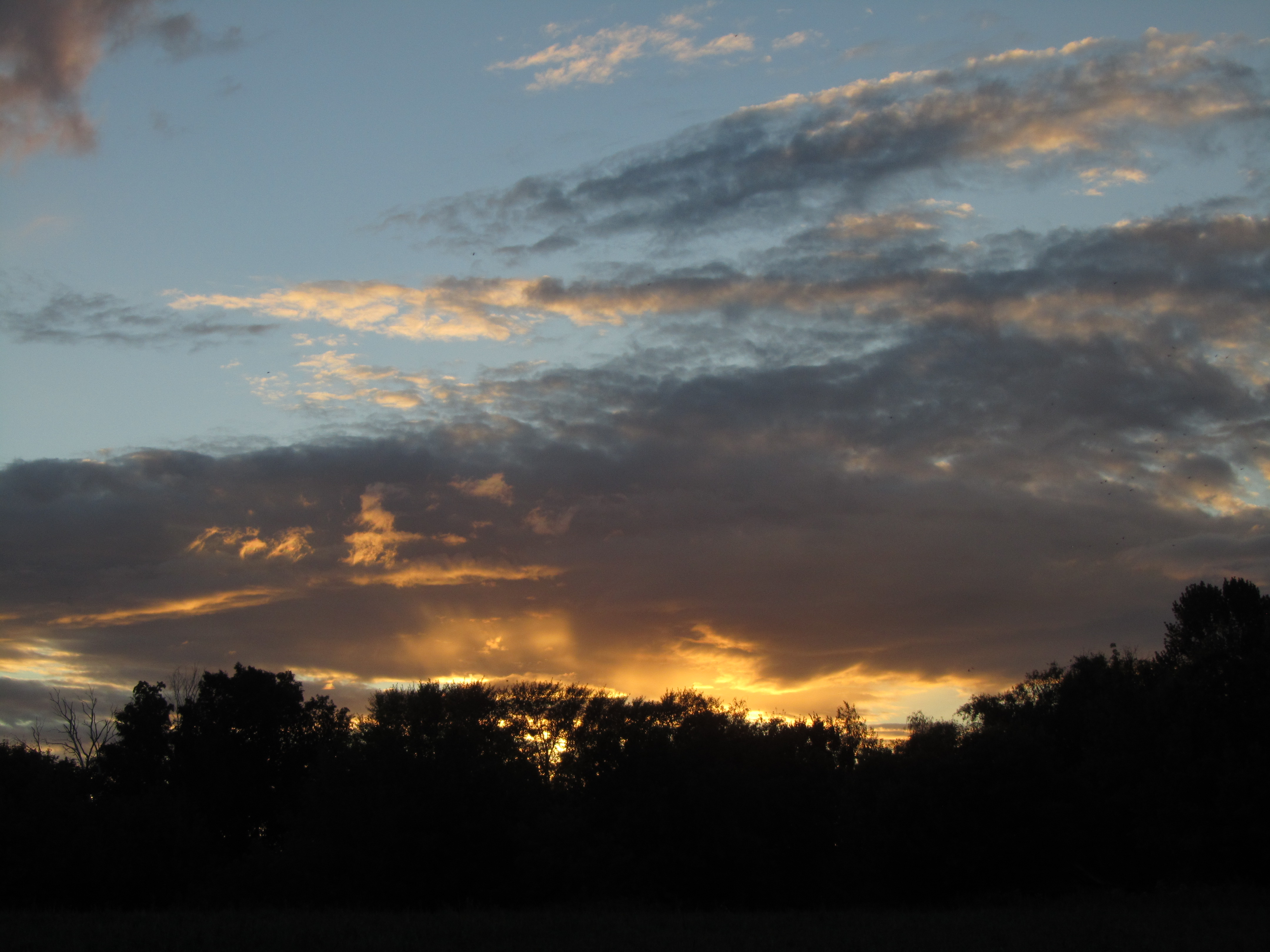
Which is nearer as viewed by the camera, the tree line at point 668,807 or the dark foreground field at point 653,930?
the dark foreground field at point 653,930

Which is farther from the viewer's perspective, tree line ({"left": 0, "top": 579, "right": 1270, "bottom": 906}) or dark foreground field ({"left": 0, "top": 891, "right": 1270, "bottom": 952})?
tree line ({"left": 0, "top": 579, "right": 1270, "bottom": 906})

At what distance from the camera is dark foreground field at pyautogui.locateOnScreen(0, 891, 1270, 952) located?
22.7 m

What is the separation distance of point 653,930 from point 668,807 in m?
22.0

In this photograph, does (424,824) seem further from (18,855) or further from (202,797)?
(202,797)

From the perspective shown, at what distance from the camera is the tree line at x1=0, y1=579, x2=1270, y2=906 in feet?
131

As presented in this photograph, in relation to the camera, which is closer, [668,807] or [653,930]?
[653,930]

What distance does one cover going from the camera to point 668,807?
4822cm

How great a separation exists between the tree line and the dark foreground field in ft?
22.8

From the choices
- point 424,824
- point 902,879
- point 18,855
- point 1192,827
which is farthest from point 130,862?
point 1192,827

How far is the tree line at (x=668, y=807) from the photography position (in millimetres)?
39906

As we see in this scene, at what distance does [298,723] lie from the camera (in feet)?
196

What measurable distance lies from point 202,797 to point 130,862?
567 inches

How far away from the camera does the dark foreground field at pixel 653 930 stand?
2267 centimetres

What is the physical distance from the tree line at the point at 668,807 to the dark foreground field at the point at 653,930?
696cm
